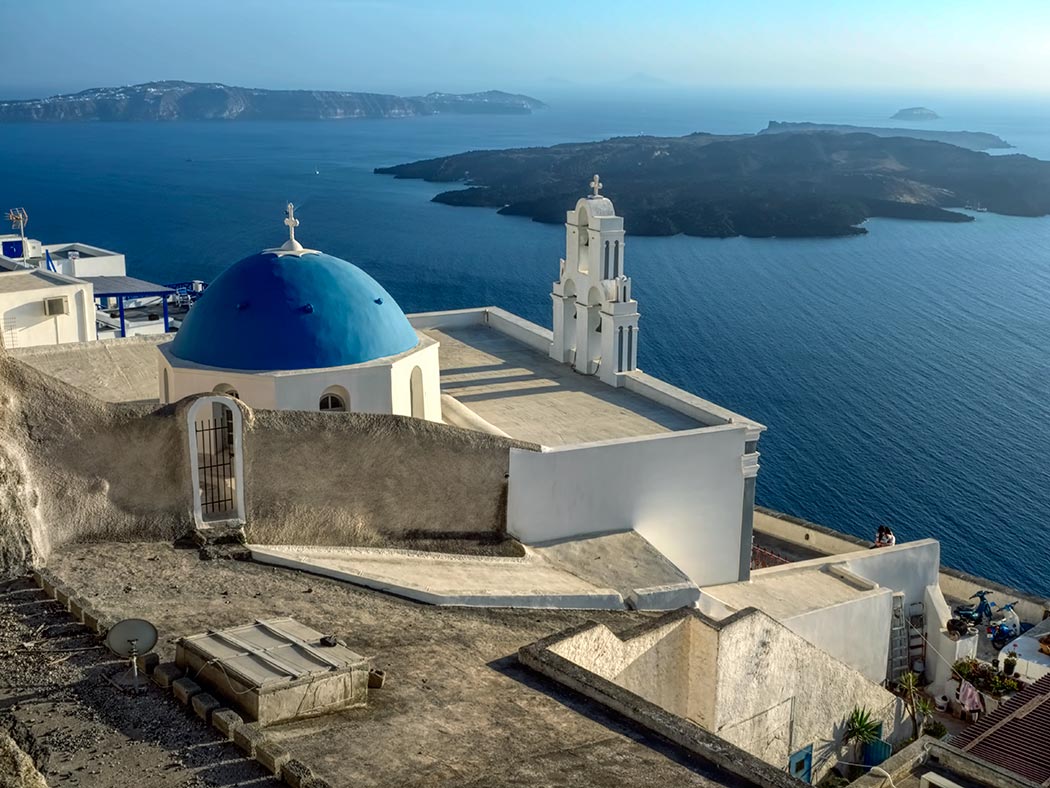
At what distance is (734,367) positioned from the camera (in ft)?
155

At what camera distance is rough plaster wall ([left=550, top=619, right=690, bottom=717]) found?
1105 cm

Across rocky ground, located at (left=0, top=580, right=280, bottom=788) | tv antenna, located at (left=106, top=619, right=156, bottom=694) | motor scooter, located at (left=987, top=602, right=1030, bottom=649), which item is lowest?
motor scooter, located at (left=987, top=602, right=1030, bottom=649)

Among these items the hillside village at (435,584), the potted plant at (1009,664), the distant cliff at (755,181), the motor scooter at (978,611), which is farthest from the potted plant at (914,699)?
the distant cliff at (755,181)

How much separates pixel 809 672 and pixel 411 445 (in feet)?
17.9

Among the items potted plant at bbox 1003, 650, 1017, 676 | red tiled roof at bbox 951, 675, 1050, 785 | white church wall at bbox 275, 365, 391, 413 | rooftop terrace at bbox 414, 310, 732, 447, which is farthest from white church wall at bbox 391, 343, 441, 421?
potted plant at bbox 1003, 650, 1017, 676

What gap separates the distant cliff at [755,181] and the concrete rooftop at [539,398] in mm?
62142

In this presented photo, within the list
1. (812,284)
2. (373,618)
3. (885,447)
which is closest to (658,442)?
(373,618)

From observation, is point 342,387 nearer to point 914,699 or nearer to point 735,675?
point 735,675

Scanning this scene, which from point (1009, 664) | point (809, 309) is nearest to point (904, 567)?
point (1009, 664)

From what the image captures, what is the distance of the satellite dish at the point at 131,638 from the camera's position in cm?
929

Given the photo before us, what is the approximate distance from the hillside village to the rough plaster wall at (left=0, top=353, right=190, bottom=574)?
0.03 metres

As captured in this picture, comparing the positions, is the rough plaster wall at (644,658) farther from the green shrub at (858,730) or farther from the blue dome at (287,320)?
the blue dome at (287,320)

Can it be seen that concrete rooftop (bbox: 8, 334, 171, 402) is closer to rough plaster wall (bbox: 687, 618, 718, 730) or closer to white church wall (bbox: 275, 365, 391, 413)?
white church wall (bbox: 275, 365, 391, 413)

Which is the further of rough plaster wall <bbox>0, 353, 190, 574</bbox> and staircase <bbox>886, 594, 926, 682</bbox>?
staircase <bbox>886, 594, 926, 682</bbox>
